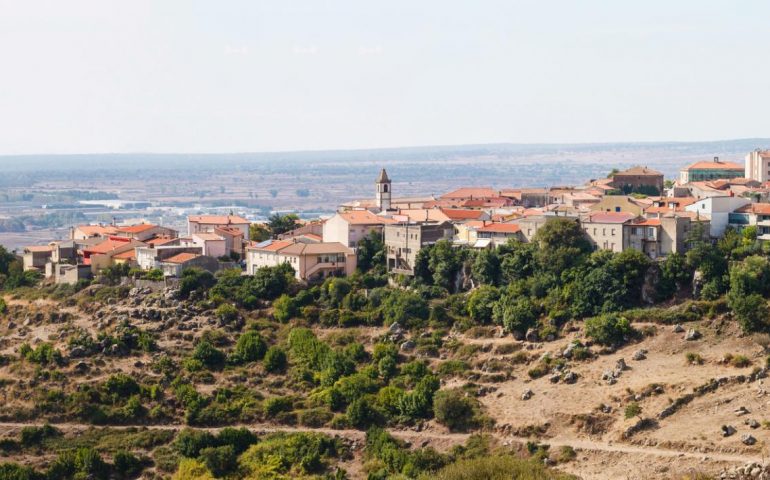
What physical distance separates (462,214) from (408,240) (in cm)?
681

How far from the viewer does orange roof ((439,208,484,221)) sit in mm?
58119

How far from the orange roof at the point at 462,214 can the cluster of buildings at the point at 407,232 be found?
41 millimetres

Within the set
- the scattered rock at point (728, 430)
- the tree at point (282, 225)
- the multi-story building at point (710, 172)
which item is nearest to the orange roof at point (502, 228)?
the tree at point (282, 225)

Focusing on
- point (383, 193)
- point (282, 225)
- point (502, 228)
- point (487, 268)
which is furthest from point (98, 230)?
point (487, 268)

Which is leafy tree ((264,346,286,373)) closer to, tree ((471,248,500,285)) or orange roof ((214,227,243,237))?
tree ((471,248,500,285))

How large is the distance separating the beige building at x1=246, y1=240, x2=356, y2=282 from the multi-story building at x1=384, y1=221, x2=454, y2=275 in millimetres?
1510

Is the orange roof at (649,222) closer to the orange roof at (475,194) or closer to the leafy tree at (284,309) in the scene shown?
the leafy tree at (284,309)

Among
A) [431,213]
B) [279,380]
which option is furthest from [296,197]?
[279,380]

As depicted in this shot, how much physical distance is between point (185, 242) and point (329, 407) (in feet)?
54.0

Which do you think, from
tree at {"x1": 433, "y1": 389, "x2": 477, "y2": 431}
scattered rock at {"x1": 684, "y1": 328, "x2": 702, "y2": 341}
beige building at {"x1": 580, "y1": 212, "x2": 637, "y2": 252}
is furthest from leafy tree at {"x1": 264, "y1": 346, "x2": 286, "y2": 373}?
scattered rock at {"x1": 684, "y1": 328, "x2": 702, "y2": 341}

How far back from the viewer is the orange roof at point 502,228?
51.7 metres

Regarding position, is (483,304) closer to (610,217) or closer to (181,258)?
(610,217)

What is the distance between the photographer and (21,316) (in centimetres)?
5294

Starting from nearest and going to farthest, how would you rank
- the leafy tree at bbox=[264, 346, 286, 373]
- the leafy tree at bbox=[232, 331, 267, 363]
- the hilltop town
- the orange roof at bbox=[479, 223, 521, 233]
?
1. the hilltop town
2. the leafy tree at bbox=[264, 346, 286, 373]
3. the leafy tree at bbox=[232, 331, 267, 363]
4. the orange roof at bbox=[479, 223, 521, 233]
